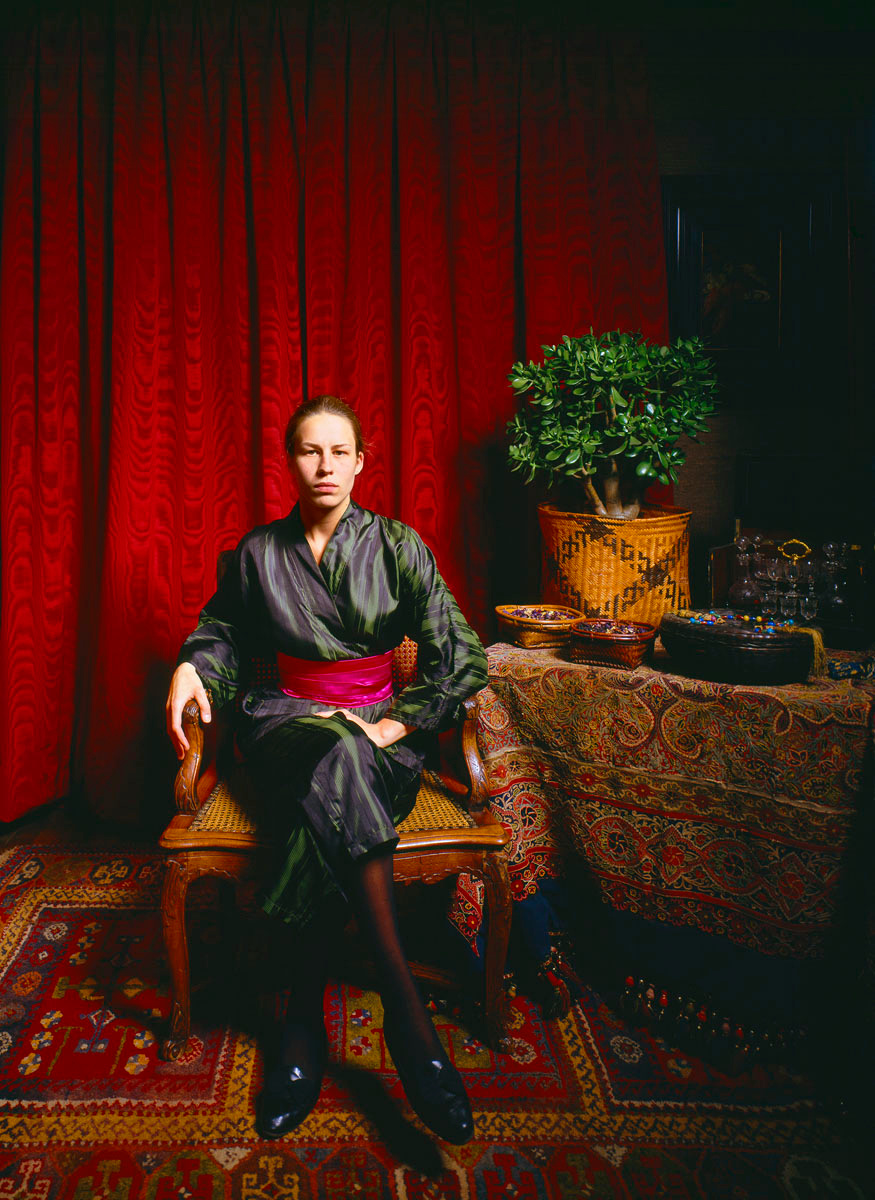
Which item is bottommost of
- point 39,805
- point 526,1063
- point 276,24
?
point 526,1063

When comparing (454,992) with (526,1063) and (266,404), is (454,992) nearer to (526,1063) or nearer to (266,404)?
(526,1063)

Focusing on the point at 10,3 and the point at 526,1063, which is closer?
the point at 526,1063

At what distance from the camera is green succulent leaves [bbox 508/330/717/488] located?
202cm

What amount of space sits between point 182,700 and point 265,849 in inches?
15.2

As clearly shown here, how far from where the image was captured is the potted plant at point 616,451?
6.66ft

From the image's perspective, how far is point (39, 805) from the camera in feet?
9.30

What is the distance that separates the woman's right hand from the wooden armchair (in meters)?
0.02

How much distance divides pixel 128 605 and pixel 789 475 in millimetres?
2332

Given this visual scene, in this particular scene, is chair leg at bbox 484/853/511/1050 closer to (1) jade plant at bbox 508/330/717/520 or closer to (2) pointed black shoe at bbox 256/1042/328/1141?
(2) pointed black shoe at bbox 256/1042/328/1141

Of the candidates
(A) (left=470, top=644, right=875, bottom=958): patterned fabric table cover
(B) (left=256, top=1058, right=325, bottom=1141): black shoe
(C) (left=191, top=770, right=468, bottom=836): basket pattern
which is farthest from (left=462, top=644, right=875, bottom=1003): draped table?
(B) (left=256, top=1058, right=325, bottom=1141): black shoe

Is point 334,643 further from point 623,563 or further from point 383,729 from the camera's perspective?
point 623,563

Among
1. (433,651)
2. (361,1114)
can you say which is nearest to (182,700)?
(433,651)

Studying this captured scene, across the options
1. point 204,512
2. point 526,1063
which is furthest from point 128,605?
point 526,1063

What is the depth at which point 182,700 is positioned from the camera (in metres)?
1.71
